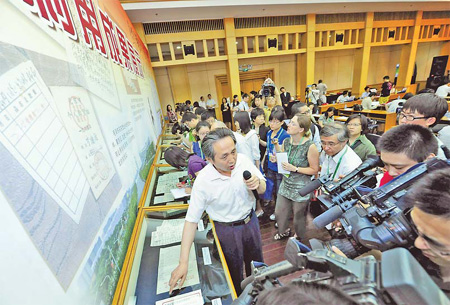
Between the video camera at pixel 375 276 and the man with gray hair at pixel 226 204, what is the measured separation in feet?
2.36

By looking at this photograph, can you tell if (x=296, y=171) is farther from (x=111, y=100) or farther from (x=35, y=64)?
(x=35, y=64)

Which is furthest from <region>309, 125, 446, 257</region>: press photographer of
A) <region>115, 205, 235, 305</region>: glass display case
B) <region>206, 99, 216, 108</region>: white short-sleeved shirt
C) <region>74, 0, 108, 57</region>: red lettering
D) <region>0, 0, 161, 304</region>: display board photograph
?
<region>206, 99, 216, 108</region>: white short-sleeved shirt

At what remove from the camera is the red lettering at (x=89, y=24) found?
4.23 feet

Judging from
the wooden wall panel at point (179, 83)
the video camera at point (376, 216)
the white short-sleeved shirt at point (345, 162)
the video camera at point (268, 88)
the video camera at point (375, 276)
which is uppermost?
the wooden wall panel at point (179, 83)

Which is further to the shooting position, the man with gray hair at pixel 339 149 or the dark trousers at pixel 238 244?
the man with gray hair at pixel 339 149

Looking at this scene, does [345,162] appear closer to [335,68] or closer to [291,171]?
[291,171]

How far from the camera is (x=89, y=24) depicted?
142 centimetres

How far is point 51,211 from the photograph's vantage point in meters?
0.68

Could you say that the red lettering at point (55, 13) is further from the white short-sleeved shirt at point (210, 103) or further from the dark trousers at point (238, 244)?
the white short-sleeved shirt at point (210, 103)

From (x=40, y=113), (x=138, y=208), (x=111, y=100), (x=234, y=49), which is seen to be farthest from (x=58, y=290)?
(x=234, y=49)

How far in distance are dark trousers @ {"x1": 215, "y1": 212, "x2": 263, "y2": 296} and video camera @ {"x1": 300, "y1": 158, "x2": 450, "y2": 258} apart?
59 centimetres

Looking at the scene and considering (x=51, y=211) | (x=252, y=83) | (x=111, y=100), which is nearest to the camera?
(x=51, y=211)

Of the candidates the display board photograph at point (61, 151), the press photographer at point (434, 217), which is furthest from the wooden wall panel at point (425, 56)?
the display board photograph at point (61, 151)

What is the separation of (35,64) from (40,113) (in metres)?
0.21
